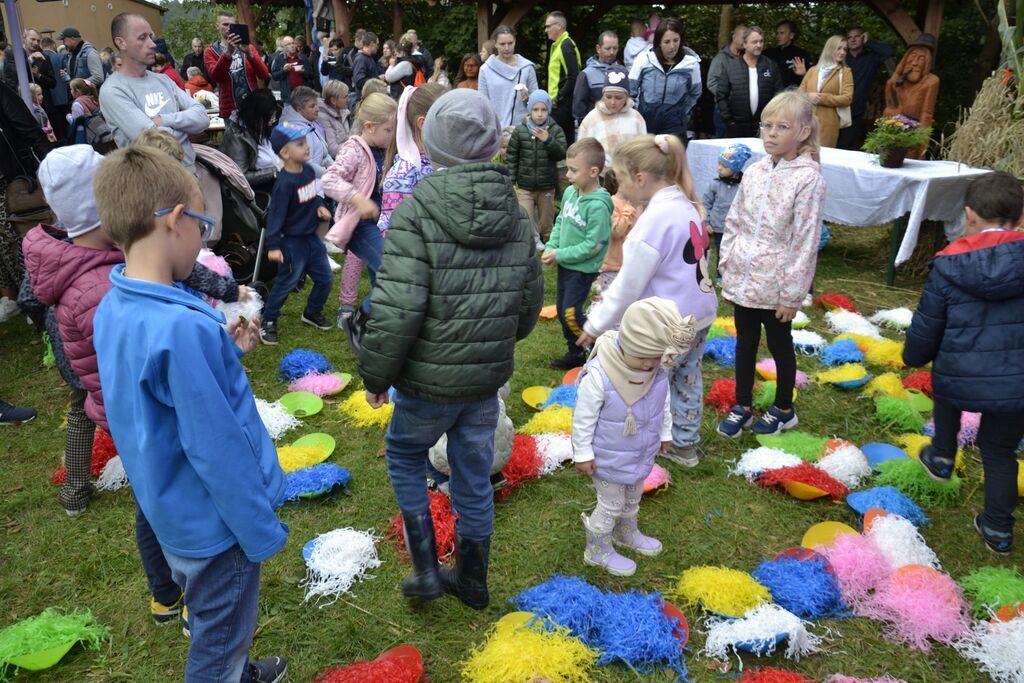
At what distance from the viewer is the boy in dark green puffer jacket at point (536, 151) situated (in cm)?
708

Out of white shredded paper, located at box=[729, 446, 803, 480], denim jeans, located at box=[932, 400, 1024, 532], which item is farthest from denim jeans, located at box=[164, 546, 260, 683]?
denim jeans, located at box=[932, 400, 1024, 532]

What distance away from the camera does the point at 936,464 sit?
11.1 feet

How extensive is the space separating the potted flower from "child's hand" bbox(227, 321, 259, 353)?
6.23 meters

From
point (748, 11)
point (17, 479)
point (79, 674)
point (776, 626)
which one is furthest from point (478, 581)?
point (748, 11)

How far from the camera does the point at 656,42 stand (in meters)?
9.68

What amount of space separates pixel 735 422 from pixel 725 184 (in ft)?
8.20

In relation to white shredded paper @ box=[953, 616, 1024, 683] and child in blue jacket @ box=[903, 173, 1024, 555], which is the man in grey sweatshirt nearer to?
child in blue jacket @ box=[903, 173, 1024, 555]

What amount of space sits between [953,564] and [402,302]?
255cm

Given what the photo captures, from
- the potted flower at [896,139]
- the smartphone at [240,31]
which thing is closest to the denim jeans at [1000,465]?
the potted flower at [896,139]

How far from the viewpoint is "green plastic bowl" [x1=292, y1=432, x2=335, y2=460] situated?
3.82 m

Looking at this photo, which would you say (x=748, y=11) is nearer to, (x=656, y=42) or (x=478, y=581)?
(x=656, y=42)

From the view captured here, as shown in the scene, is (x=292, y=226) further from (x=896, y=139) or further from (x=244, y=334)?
(x=896, y=139)

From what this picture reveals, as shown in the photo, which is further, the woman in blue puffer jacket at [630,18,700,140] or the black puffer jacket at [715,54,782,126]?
the black puffer jacket at [715,54,782,126]

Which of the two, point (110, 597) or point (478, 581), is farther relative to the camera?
point (110, 597)
